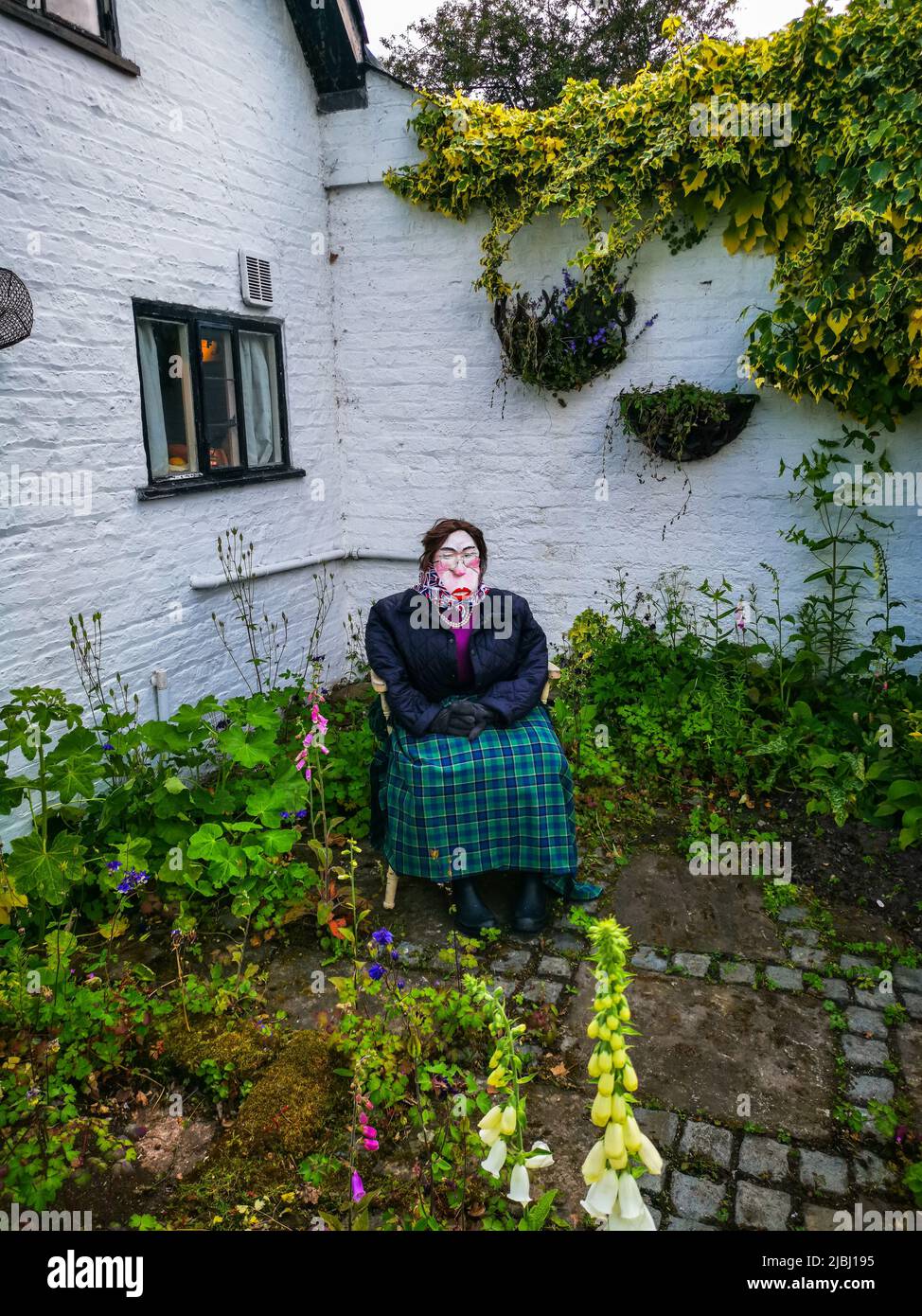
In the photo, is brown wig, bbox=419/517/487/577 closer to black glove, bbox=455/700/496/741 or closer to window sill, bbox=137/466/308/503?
black glove, bbox=455/700/496/741

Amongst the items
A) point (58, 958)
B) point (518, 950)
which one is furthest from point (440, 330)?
point (58, 958)

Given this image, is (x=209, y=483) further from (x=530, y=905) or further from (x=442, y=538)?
(x=530, y=905)

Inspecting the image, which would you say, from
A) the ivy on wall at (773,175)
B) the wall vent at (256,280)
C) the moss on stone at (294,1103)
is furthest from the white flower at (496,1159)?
the wall vent at (256,280)

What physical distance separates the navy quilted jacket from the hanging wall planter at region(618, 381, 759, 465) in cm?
213

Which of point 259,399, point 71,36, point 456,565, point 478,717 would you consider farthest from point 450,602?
point 71,36

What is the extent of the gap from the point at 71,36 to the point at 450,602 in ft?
10.6

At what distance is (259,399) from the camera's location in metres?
6.15

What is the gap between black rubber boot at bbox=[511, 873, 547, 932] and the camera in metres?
3.94

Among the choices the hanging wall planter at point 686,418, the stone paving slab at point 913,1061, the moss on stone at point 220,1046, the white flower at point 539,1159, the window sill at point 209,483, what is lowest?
the stone paving slab at point 913,1061

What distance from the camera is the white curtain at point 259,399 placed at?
19.6ft

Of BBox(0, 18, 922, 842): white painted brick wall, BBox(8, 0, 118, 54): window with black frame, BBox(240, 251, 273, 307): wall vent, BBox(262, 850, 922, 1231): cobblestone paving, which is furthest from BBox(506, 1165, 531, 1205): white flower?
BBox(240, 251, 273, 307): wall vent

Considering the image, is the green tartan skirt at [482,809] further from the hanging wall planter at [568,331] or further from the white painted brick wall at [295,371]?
the hanging wall planter at [568,331]

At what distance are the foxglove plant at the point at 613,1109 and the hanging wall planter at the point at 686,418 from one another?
4.74m

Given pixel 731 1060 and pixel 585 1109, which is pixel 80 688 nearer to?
pixel 585 1109
